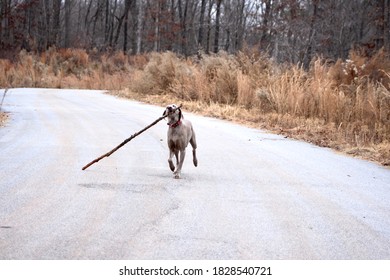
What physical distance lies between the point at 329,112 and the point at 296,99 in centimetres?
120

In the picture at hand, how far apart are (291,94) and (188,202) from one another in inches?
348

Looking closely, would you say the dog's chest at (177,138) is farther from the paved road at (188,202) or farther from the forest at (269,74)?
the forest at (269,74)

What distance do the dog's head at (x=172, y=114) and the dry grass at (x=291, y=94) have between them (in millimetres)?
3644

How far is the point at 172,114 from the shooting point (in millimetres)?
6148

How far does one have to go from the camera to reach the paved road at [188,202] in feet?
12.9

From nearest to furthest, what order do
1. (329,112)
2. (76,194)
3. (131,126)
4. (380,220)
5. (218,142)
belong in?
1. (380,220)
2. (76,194)
3. (218,142)
4. (131,126)
5. (329,112)

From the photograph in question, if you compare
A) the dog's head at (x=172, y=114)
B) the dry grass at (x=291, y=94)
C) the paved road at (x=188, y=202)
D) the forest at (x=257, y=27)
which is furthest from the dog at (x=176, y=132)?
the forest at (x=257, y=27)

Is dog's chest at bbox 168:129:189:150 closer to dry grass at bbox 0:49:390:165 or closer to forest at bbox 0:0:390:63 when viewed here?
dry grass at bbox 0:49:390:165

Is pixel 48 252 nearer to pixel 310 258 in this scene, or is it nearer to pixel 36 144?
pixel 310 258

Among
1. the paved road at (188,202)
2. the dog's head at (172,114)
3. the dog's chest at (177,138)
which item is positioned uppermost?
the dog's head at (172,114)

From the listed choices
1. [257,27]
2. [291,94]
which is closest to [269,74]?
[291,94]

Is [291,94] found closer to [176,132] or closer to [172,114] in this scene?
[176,132]
